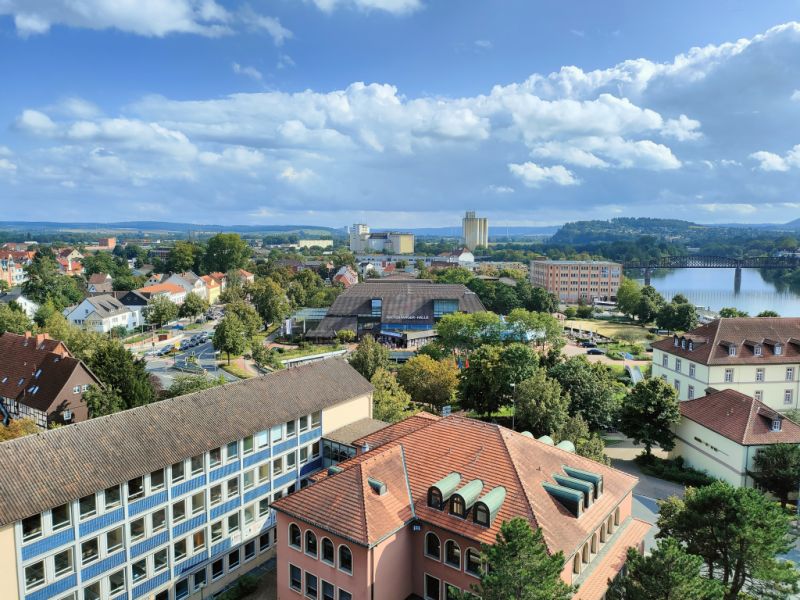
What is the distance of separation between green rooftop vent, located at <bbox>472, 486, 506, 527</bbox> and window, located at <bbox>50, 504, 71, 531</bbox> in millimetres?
13880

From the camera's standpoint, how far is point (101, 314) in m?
77.9

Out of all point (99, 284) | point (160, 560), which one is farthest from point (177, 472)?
point (99, 284)

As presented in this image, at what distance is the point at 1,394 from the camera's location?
40562 millimetres

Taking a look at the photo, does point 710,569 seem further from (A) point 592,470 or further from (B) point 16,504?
(B) point 16,504

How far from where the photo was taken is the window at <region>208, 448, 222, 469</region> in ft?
77.4

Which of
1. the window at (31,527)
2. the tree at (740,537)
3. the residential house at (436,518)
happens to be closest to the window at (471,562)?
the residential house at (436,518)

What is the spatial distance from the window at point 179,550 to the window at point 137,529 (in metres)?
1.76

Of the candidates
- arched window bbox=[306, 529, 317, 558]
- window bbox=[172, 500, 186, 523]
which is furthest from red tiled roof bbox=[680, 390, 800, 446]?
window bbox=[172, 500, 186, 523]

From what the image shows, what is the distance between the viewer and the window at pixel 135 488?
20.8 m

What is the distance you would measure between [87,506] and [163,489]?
2884 mm

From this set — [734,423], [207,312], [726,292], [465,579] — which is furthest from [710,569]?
[726,292]

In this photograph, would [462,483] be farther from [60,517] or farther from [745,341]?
[745,341]

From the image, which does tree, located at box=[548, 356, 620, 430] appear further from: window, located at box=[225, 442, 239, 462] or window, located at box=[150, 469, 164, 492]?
window, located at box=[150, 469, 164, 492]

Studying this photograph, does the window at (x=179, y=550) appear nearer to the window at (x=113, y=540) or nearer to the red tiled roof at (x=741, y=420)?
the window at (x=113, y=540)
